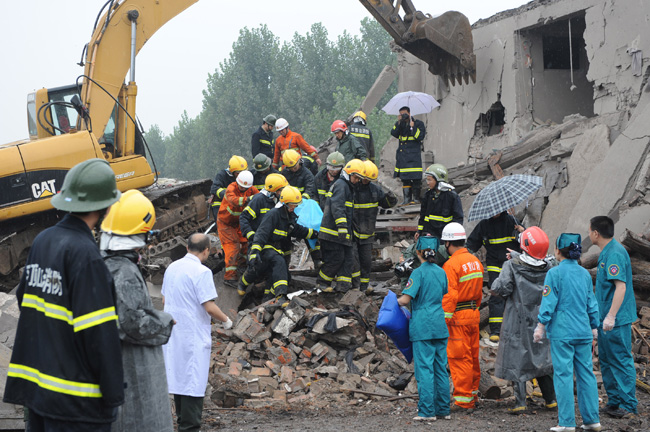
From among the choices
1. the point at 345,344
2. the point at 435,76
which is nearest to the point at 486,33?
the point at 435,76

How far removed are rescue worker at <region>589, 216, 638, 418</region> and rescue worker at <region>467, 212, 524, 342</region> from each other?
2152 mm

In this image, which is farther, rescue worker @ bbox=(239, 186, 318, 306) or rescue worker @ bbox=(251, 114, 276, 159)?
rescue worker @ bbox=(251, 114, 276, 159)

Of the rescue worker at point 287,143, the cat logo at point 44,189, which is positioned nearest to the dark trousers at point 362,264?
the rescue worker at point 287,143

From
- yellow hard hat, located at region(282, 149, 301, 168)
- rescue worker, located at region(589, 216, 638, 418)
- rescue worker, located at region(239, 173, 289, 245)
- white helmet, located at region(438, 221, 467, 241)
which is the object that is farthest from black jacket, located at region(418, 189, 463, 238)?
rescue worker, located at region(589, 216, 638, 418)

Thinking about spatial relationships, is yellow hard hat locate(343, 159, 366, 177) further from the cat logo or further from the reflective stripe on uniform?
the reflective stripe on uniform

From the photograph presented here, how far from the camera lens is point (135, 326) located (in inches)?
139

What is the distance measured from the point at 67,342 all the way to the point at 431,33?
12120mm

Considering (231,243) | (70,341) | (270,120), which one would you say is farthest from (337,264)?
(70,341)

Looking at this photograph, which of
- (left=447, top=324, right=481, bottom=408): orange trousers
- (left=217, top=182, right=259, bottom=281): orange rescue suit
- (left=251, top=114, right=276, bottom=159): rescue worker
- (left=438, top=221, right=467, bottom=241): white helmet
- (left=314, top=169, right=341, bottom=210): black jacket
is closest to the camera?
(left=447, top=324, right=481, bottom=408): orange trousers

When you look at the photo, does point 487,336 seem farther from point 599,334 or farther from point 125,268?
point 125,268

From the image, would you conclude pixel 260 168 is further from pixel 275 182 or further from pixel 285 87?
pixel 285 87

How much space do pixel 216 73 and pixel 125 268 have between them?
192 ft

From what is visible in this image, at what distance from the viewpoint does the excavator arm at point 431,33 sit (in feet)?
45.8

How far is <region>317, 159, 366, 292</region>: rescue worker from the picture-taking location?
895 centimetres
